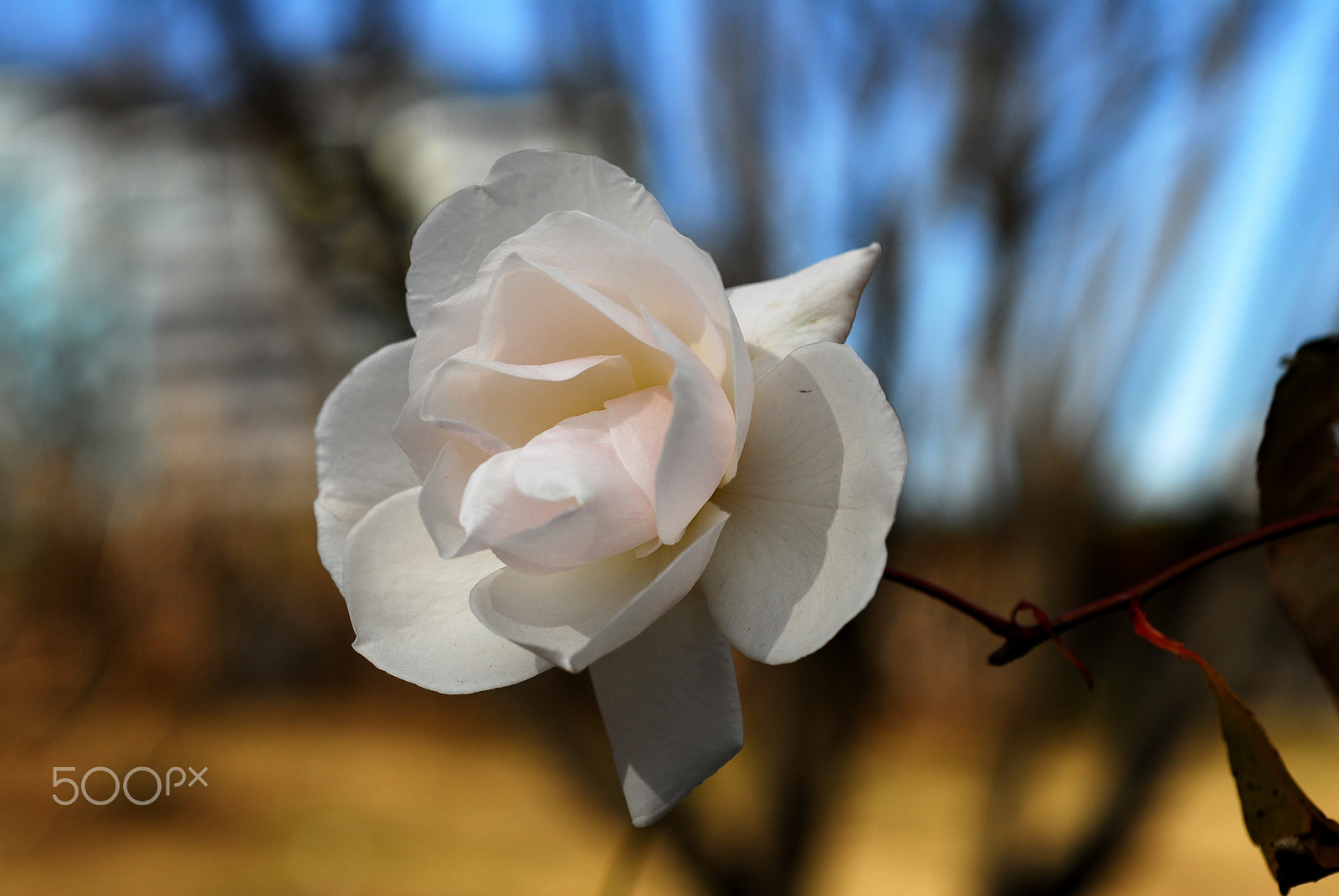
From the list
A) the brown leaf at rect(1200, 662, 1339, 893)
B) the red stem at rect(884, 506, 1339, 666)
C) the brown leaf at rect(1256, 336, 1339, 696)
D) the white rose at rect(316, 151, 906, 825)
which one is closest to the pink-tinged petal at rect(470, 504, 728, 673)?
the white rose at rect(316, 151, 906, 825)

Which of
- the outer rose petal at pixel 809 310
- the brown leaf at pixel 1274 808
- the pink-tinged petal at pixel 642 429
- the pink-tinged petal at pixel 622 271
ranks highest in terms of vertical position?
the pink-tinged petal at pixel 622 271

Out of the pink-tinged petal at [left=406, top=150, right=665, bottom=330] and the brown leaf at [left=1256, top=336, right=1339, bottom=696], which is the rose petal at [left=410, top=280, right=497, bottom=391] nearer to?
the pink-tinged petal at [left=406, top=150, right=665, bottom=330]

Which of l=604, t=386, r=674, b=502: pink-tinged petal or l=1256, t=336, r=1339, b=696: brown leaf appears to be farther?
l=1256, t=336, r=1339, b=696: brown leaf

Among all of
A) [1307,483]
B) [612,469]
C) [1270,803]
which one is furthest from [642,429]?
[1307,483]

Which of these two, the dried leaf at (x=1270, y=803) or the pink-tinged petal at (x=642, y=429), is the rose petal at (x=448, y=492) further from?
the dried leaf at (x=1270, y=803)

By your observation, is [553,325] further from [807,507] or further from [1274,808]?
[1274,808]

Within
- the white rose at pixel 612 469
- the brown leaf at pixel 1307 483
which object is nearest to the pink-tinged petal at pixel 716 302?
the white rose at pixel 612 469
